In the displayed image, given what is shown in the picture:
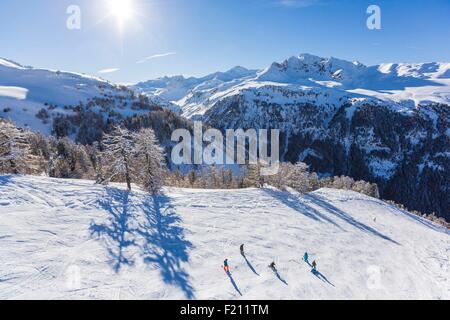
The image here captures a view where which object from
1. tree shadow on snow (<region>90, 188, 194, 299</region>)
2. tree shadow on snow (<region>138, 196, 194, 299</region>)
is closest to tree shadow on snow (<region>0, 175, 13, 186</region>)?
tree shadow on snow (<region>90, 188, 194, 299</region>)

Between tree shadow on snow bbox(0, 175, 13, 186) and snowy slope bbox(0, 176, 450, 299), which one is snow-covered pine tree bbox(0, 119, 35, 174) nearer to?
tree shadow on snow bbox(0, 175, 13, 186)

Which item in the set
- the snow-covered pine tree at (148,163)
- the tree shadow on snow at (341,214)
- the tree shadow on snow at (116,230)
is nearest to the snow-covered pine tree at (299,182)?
the tree shadow on snow at (341,214)

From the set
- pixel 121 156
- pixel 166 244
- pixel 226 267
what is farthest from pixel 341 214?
pixel 121 156

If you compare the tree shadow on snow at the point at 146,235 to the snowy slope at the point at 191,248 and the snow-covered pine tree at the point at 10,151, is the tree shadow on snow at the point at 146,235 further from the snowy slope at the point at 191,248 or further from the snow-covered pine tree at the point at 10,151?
the snow-covered pine tree at the point at 10,151

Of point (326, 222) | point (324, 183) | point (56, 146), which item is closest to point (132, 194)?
point (326, 222)

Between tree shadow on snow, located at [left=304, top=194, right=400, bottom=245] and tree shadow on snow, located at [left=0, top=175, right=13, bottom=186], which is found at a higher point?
tree shadow on snow, located at [left=0, top=175, right=13, bottom=186]

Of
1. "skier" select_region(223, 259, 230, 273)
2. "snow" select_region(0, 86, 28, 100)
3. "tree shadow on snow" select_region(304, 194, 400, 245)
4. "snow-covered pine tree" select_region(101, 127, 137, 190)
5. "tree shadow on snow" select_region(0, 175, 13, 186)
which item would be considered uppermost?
"snow" select_region(0, 86, 28, 100)

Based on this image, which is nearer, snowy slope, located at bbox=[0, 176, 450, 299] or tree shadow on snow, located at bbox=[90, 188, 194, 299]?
snowy slope, located at bbox=[0, 176, 450, 299]
